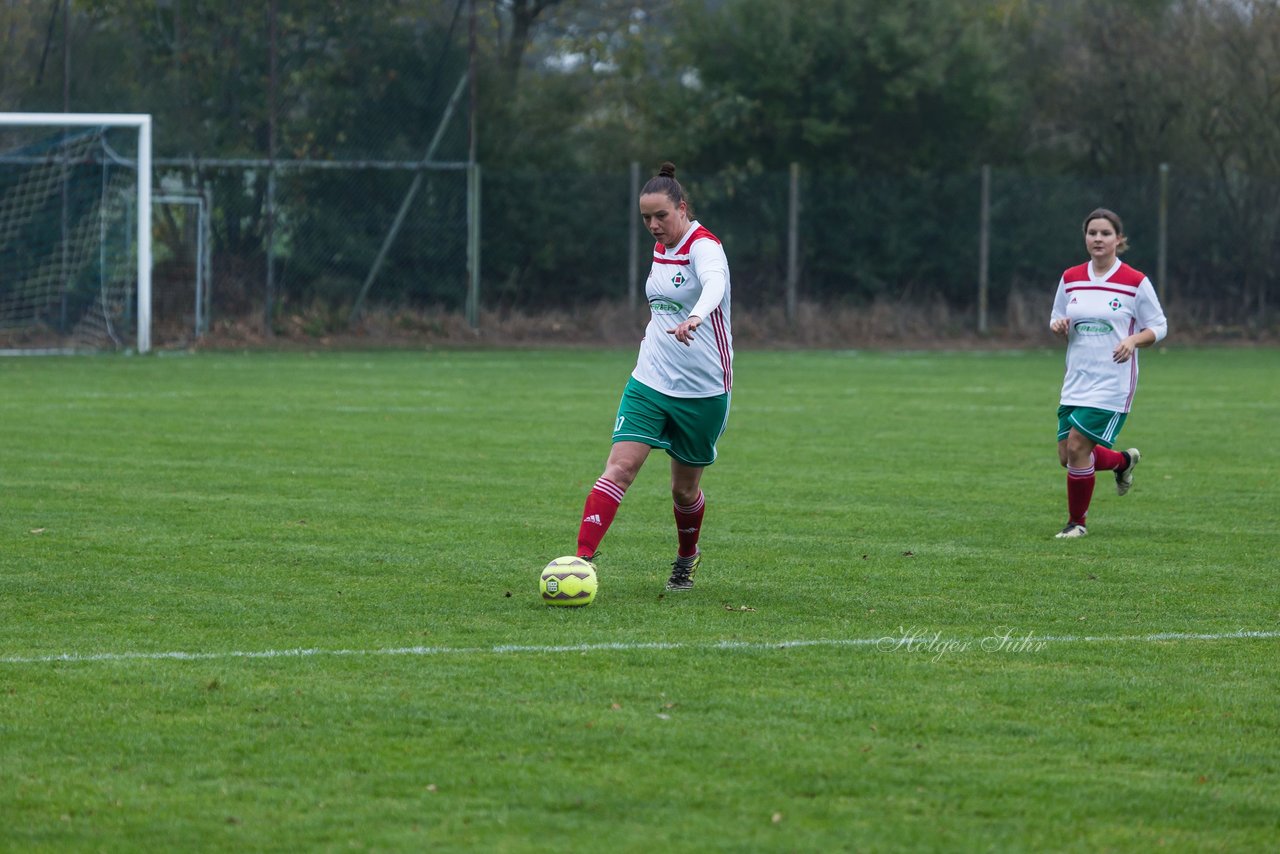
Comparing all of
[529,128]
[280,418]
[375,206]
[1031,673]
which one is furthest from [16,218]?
[1031,673]

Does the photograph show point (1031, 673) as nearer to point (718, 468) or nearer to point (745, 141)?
point (718, 468)

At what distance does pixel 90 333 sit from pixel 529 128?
30.5 ft

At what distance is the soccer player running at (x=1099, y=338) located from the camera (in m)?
9.66

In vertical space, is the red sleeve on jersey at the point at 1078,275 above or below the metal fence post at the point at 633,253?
below

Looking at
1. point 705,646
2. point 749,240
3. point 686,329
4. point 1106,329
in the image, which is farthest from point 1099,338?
point 749,240

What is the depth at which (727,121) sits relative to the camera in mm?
31781

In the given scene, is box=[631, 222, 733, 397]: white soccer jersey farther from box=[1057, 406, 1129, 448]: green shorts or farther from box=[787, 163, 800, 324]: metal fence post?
box=[787, 163, 800, 324]: metal fence post

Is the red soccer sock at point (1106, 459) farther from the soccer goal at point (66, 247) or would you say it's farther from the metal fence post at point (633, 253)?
the metal fence post at point (633, 253)

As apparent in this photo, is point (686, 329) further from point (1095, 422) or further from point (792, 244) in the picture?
point (792, 244)

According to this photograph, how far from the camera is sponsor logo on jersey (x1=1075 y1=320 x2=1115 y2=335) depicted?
976cm

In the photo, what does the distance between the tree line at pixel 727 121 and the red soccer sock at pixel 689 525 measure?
20.5m

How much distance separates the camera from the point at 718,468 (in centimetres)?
1238

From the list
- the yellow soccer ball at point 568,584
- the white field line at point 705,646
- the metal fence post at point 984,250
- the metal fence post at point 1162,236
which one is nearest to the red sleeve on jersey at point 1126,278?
the white field line at point 705,646

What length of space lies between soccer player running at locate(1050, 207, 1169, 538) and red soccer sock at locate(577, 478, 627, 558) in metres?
3.29
